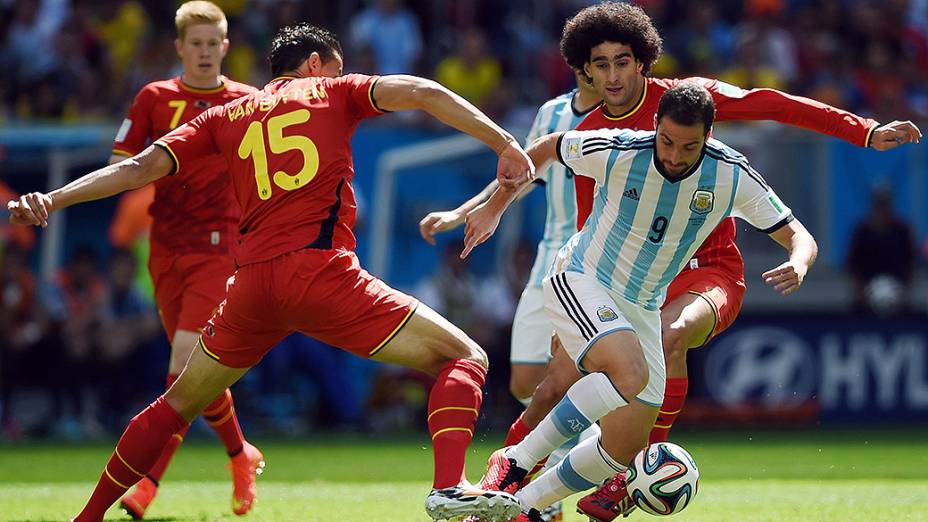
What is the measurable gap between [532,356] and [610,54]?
188cm

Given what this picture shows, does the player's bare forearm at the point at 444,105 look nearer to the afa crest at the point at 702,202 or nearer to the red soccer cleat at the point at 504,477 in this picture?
the afa crest at the point at 702,202

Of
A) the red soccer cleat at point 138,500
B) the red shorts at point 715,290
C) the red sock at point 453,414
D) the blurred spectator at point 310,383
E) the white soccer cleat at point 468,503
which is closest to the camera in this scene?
the white soccer cleat at point 468,503

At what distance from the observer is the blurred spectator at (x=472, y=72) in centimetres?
1666

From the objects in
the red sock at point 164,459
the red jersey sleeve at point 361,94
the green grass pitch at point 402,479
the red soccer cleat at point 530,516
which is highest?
the red jersey sleeve at point 361,94

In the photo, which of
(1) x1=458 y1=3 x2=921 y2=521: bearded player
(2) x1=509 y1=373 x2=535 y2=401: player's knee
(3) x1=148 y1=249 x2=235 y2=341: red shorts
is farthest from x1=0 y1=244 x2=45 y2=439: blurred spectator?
(1) x1=458 y1=3 x2=921 y2=521: bearded player

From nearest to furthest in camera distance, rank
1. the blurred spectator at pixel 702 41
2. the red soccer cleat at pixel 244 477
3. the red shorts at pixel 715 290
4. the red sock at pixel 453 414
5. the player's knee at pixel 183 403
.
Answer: the red sock at pixel 453 414 → the player's knee at pixel 183 403 → the red shorts at pixel 715 290 → the red soccer cleat at pixel 244 477 → the blurred spectator at pixel 702 41

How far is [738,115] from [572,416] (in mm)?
1858

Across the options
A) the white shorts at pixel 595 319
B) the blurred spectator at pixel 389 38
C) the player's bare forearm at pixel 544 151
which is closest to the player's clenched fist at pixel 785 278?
the white shorts at pixel 595 319

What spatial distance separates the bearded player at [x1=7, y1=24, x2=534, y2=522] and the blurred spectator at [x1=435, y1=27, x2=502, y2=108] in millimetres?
10220

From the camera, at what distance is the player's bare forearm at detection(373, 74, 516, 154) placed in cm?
609

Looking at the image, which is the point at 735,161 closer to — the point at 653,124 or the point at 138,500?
the point at 653,124

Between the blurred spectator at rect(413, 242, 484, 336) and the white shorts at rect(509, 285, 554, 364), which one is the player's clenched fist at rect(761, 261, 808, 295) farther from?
the blurred spectator at rect(413, 242, 484, 336)

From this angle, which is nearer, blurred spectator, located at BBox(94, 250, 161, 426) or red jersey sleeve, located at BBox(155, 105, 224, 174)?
red jersey sleeve, located at BBox(155, 105, 224, 174)

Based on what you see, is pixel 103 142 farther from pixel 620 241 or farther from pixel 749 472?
pixel 620 241
